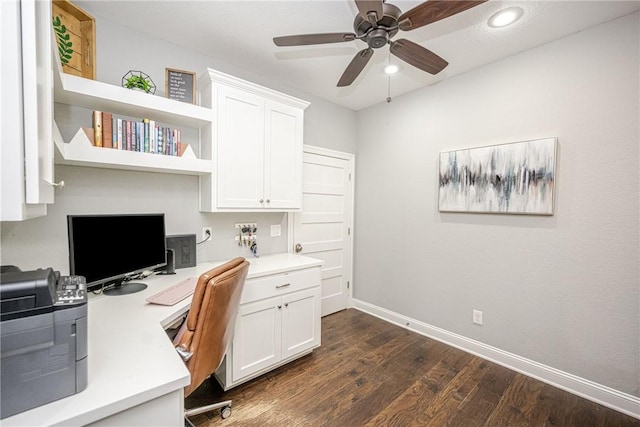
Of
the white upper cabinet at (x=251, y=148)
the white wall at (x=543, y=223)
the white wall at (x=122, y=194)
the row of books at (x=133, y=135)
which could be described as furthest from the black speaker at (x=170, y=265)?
the white wall at (x=543, y=223)

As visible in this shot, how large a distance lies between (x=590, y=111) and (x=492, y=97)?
693 mm

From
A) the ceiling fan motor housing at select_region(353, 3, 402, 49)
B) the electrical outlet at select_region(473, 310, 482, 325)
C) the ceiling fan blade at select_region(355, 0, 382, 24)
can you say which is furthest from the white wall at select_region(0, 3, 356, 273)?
the electrical outlet at select_region(473, 310, 482, 325)

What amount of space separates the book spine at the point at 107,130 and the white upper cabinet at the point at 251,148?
2.10ft

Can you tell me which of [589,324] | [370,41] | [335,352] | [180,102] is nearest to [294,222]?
[335,352]

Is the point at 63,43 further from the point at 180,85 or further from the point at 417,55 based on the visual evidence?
the point at 417,55

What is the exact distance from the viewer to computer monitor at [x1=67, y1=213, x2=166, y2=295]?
1450 mm

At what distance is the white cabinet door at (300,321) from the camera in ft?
7.22

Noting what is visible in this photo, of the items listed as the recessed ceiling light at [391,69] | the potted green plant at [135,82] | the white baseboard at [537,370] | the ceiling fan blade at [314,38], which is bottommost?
the white baseboard at [537,370]

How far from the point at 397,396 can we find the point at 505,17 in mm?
2756

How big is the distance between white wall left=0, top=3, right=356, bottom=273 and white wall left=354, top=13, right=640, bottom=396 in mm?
1681

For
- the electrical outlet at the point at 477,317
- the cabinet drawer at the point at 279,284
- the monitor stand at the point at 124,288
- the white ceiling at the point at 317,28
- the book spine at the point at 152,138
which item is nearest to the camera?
the monitor stand at the point at 124,288

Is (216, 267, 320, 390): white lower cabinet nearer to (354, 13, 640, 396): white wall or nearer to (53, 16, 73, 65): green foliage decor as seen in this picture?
(354, 13, 640, 396): white wall

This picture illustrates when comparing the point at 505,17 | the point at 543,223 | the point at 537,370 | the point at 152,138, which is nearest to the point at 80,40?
the point at 152,138

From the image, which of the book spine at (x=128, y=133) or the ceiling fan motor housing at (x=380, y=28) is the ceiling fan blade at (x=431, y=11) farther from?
the book spine at (x=128, y=133)
